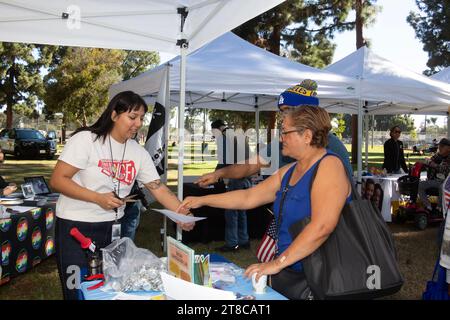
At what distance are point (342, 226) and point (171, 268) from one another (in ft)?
2.52

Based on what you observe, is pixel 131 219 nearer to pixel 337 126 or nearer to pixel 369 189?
pixel 369 189

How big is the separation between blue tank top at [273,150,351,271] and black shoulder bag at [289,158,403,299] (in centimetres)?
9

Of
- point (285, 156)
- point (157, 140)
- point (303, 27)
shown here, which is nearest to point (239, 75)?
point (157, 140)

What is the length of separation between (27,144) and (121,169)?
20940mm

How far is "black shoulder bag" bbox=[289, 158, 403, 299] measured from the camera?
1.59m

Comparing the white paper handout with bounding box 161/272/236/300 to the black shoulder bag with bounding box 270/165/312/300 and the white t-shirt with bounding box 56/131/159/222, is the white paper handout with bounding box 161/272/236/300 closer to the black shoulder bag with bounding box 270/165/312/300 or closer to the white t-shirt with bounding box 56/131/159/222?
the black shoulder bag with bounding box 270/165/312/300

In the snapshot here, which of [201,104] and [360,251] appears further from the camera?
[201,104]

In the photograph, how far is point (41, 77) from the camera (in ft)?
114

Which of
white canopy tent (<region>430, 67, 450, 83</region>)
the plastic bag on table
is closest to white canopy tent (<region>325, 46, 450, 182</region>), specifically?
white canopy tent (<region>430, 67, 450, 83</region>)

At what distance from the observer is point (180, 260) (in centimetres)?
183

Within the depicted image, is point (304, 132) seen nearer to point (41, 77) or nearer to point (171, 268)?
point (171, 268)

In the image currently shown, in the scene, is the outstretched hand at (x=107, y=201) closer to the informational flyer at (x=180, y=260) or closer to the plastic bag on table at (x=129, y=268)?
the plastic bag on table at (x=129, y=268)
